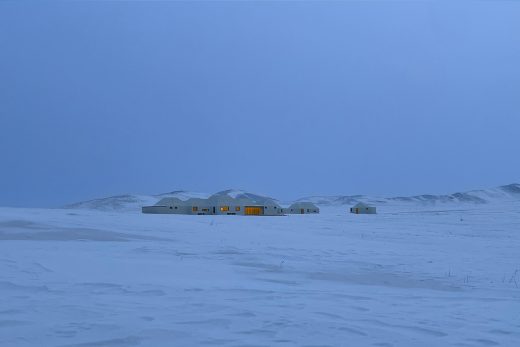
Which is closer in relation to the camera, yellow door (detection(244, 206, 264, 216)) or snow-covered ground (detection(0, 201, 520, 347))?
snow-covered ground (detection(0, 201, 520, 347))

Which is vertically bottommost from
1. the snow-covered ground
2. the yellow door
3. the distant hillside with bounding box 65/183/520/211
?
the snow-covered ground

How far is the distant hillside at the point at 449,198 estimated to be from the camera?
10162 centimetres

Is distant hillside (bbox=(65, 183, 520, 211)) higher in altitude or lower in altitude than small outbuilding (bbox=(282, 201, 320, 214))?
higher

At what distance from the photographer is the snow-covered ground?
439 cm

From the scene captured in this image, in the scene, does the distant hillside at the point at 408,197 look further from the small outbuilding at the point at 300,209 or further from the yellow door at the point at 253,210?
the yellow door at the point at 253,210

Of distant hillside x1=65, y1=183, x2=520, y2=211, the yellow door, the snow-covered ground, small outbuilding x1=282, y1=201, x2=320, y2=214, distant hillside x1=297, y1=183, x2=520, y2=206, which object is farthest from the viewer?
distant hillside x1=297, y1=183, x2=520, y2=206

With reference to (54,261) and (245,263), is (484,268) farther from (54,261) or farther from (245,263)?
(54,261)

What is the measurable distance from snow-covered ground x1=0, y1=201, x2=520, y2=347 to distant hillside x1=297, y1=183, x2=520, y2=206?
91758 millimetres

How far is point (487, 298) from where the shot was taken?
7.03m

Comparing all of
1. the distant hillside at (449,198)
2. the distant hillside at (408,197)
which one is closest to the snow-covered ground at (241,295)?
the distant hillside at (408,197)

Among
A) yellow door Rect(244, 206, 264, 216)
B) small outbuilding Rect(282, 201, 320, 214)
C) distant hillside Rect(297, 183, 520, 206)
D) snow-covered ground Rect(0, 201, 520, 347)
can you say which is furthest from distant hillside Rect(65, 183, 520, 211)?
snow-covered ground Rect(0, 201, 520, 347)

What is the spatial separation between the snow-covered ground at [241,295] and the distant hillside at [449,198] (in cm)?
9176

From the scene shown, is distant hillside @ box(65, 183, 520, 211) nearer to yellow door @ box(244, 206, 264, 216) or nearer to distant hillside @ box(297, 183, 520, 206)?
distant hillside @ box(297, 183, 520, 206)

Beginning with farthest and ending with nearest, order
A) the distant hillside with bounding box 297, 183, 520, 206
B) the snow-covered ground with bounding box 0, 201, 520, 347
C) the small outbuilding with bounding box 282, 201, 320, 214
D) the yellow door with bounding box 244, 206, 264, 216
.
A: the distant hillside with bounding box 297, 183, 520, 206 < the small outbuilding with bounding box 282, 201, 320, 214 < the yellow door with bounding box 244, 206, 264, 216 < the snow-covered ground with bounding box 0, 201, 520, 347
